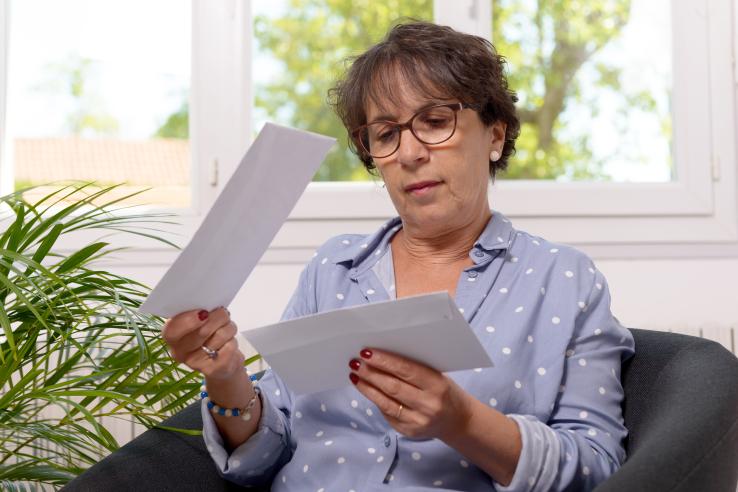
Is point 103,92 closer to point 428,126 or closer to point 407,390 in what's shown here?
point 428,126

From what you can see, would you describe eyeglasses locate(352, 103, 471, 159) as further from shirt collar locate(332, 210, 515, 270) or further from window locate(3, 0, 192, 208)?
window locate(3, 0, 192, 208)

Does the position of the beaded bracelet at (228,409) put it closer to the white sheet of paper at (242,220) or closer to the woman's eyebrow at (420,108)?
the white sheet of paper at (242,220)

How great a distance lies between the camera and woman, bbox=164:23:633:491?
1217 millimetres

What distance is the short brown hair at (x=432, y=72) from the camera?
1.44 metres

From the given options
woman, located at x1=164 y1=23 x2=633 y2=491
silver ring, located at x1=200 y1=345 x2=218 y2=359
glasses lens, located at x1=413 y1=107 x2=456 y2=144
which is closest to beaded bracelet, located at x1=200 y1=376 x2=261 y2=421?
woman, located at x1=164 y1=23 x2=633 y2=491

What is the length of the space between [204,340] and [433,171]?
44cm

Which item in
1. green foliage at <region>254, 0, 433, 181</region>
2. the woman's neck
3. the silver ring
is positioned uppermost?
green foliage at <region>254, 0, 433, 181</region>

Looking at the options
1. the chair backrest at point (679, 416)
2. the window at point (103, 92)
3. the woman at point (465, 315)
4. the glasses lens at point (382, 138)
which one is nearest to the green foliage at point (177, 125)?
the window at point (103, 92)

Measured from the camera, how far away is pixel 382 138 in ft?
4.83

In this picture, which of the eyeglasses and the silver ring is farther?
the eyeglasses

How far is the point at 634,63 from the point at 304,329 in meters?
1.87

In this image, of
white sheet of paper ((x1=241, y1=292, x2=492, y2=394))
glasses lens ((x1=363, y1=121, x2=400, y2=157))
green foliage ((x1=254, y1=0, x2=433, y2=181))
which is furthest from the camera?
green foliage ((x1=254, y1=0, x2=433, y2=181))

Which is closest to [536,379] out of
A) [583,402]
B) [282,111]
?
[583,402]

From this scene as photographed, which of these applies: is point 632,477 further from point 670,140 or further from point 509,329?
point 670,140
